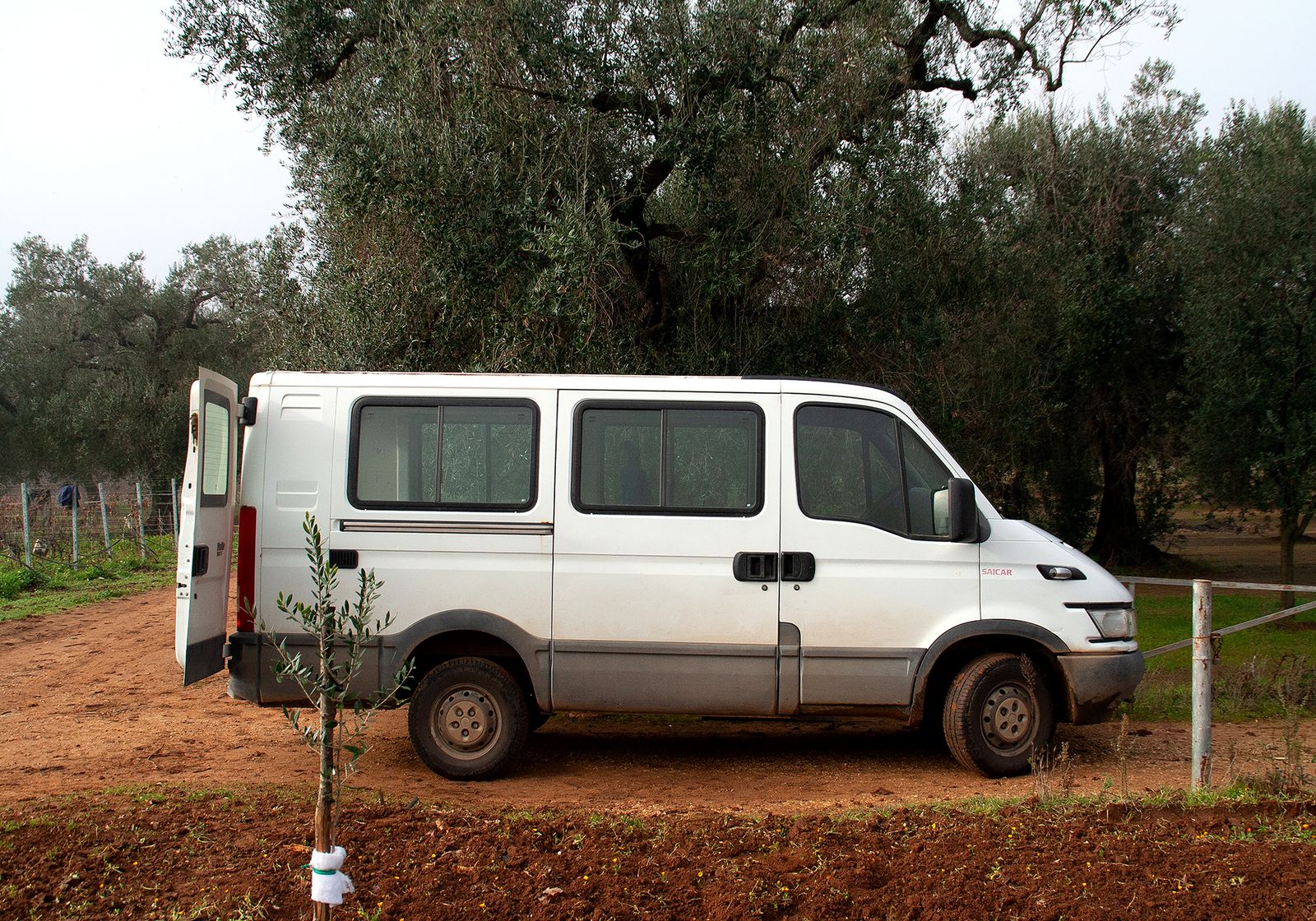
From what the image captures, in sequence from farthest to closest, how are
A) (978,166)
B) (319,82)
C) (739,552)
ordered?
(978,166) → (319,82) → (739,552)

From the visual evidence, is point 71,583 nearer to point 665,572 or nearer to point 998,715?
point 665,572

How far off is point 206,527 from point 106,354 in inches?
1201

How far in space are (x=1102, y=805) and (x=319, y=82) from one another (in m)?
10.7

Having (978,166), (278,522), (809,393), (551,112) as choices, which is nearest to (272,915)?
(278,522)

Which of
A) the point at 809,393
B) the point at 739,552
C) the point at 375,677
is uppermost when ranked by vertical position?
the point at 809,393

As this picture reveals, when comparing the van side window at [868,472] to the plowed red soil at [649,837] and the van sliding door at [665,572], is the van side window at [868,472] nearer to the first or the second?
the van sliding door at [665,572]

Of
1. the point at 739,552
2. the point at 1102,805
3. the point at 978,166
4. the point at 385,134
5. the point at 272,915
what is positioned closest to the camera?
the point at 272,915

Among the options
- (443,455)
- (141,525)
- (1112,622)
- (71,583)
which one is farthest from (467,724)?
(141,525)

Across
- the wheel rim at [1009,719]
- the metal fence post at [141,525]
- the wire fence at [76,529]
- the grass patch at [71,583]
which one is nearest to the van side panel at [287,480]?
→ the wheel rim at [1009,719]

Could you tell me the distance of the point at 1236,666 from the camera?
11805 millimetres

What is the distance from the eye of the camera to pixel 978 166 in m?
16.6

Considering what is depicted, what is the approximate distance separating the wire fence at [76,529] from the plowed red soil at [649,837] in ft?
40.5

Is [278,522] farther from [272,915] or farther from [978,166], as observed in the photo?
[978,166]

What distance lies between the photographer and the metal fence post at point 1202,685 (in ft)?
18.8
